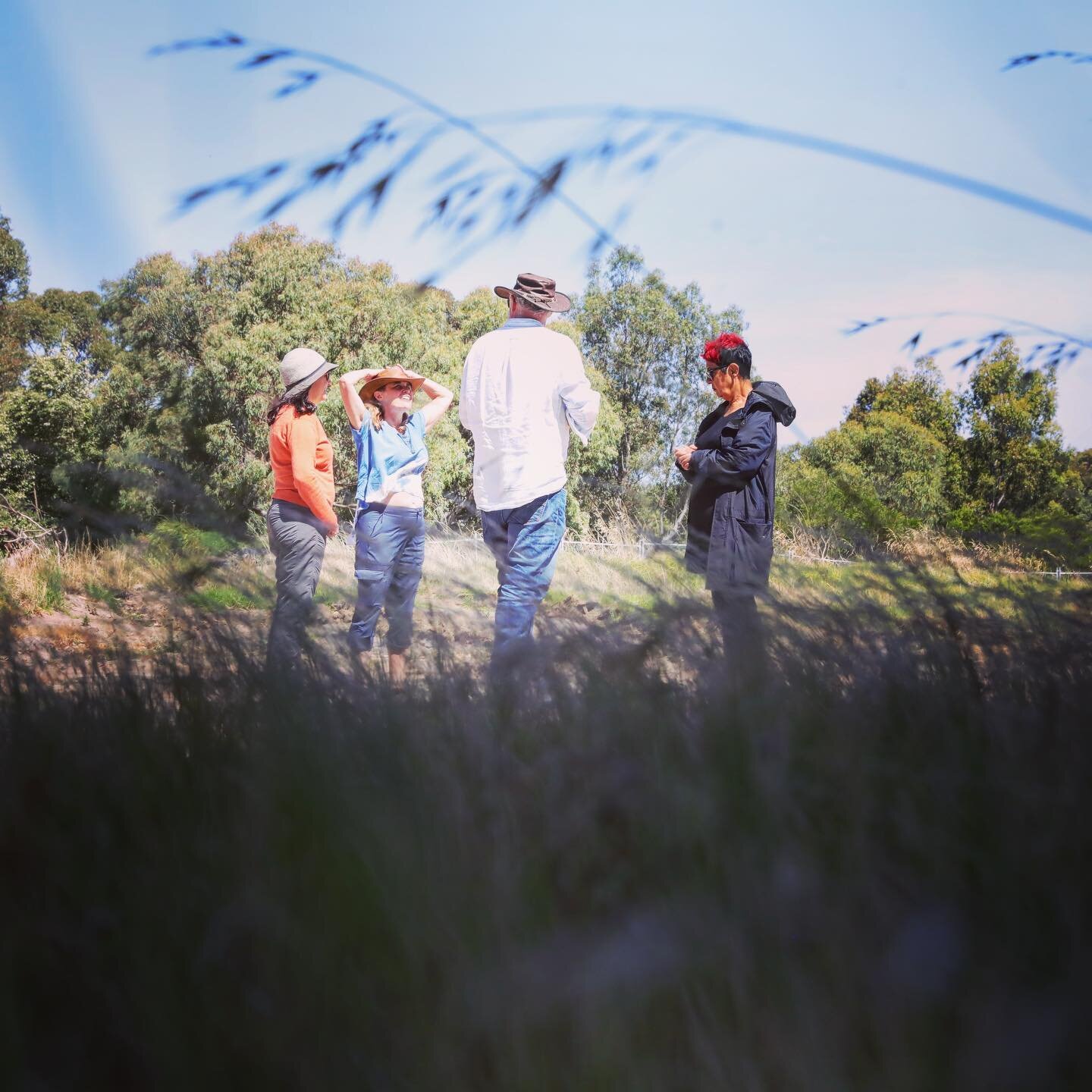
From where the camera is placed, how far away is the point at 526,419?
4305mm

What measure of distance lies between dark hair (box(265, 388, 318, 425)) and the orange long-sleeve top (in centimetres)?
2

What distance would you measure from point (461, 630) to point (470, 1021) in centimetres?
103

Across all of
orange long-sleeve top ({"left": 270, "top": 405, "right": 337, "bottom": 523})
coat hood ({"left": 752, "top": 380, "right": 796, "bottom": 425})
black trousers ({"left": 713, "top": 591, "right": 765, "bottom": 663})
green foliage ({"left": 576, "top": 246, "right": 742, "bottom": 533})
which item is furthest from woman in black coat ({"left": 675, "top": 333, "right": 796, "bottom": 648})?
green foliage ({"left": 576, "top": 246, "right": 742, "bottom": 533})

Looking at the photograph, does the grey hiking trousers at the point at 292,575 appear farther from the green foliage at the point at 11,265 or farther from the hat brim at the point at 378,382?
the green foliage at the point at 11,265

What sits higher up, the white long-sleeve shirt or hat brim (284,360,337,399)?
hat brim (284,360,337,399)

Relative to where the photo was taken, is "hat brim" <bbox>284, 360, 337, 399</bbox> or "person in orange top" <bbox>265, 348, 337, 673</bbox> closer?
"person in orange top" <bbox>265, 348, 337, 673</bbox>

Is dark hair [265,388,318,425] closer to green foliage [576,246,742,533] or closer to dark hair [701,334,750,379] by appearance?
dark hair [701,334,750,379]

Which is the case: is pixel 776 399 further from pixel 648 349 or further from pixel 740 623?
pixel 648 349

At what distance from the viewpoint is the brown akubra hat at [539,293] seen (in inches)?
173

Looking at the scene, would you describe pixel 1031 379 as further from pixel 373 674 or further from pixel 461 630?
pixel 373 674

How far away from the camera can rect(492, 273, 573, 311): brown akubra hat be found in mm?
4402

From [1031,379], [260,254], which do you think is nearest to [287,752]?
[1031,379]

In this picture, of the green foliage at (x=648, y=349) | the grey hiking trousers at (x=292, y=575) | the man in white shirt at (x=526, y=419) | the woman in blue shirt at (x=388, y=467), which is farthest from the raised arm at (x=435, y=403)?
the green foliage at (x=648, y=349)

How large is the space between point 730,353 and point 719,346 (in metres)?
0.07
